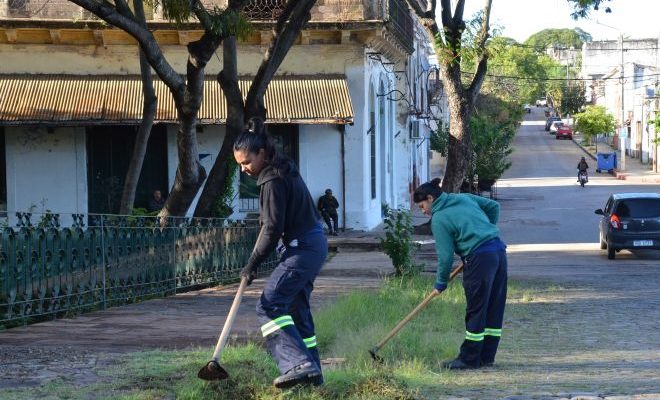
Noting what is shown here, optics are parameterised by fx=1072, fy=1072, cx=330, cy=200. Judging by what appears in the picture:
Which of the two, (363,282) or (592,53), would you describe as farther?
(592,53)

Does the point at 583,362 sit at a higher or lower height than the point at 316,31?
lower

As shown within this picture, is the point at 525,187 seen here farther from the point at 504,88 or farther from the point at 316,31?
the point at 316,31

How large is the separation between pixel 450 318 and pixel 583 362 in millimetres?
2841

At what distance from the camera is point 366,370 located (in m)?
8.16

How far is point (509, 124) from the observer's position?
50.2 m

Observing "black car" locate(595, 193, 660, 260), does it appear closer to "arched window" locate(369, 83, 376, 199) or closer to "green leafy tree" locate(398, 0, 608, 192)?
"green leafy tree" locate(398, 0, 608, 192)

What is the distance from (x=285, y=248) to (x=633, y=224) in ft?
63.4

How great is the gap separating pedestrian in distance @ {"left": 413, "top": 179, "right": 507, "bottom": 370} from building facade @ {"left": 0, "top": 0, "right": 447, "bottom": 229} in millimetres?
16868

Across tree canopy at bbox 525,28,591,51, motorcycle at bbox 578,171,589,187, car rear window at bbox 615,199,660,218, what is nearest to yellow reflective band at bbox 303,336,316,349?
car rear window at bbox 615,199,660,218

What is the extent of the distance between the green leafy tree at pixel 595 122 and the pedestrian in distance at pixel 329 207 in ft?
199

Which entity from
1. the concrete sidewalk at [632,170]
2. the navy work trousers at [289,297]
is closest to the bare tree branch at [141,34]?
the navy work trousers at [289,297]

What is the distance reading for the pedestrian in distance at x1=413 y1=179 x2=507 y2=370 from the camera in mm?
9234

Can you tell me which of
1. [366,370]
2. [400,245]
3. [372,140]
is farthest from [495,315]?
[372,140]

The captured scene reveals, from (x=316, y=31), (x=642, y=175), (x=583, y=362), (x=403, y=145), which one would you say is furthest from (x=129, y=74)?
(x=642, y=175)
